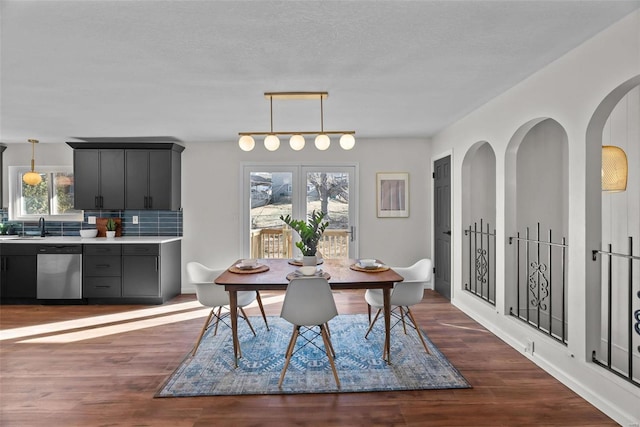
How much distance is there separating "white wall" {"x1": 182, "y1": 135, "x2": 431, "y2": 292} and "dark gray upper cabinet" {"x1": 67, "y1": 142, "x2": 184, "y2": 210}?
0.44 m

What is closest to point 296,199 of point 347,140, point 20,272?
point 347,140

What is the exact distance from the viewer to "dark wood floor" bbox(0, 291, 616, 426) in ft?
7.57

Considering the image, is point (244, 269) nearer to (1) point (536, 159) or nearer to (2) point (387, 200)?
(2) point (387, 200)

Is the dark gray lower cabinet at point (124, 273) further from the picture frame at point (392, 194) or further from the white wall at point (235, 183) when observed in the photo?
the picture frame at point (392, 194)

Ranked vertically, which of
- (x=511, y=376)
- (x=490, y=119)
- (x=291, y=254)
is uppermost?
(x=490, y=119)

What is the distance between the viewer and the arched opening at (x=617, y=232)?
248 centimetres

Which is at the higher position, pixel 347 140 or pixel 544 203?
pixel 347 140

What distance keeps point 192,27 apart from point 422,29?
1.39 meters

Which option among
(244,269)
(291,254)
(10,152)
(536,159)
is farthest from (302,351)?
(10,152)

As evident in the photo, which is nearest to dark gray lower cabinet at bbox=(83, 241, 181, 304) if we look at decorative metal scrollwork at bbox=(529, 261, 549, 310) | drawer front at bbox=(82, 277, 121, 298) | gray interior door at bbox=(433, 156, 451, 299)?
drawer front at bbox=(82, 277, 121, 298)

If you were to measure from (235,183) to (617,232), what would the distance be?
4739 millimetres

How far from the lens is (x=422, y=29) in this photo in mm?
2230

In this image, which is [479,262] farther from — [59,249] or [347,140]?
[59,249]

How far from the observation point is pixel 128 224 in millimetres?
5738
